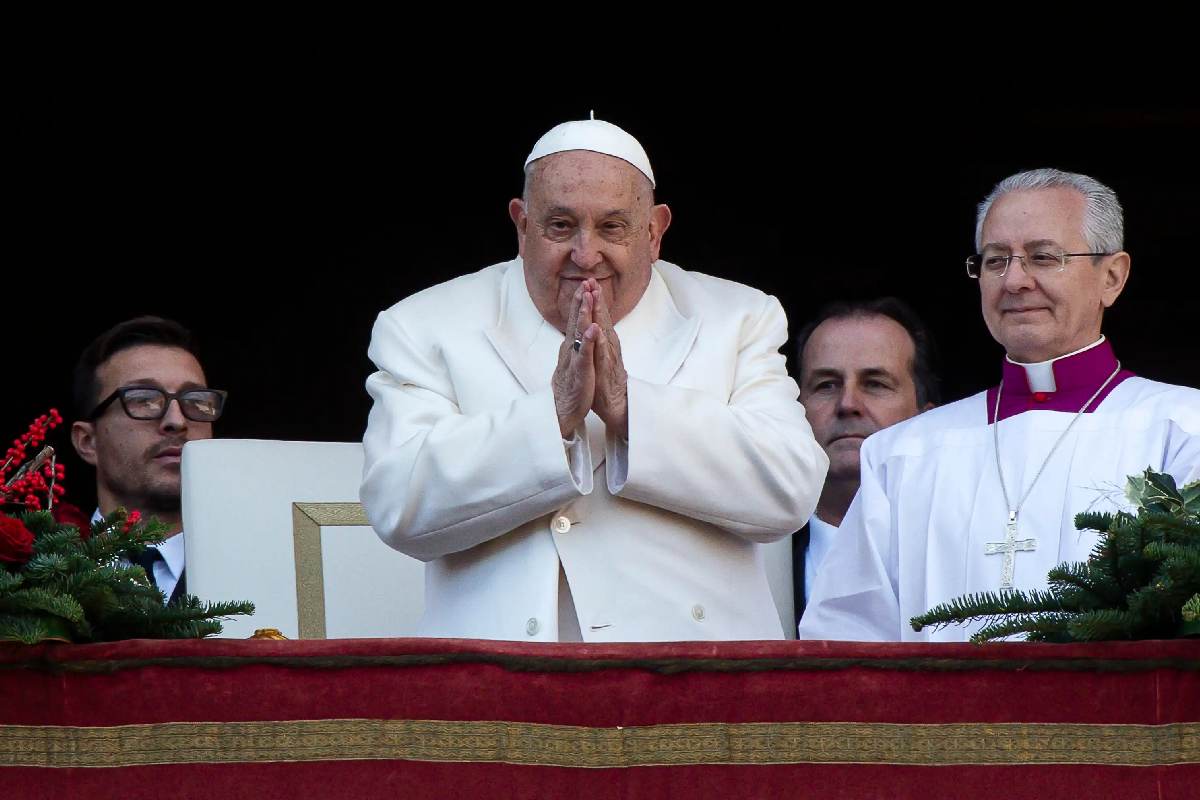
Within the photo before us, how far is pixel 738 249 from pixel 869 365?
5.82 feet

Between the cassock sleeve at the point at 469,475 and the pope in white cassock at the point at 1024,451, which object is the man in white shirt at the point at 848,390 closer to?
the pope in white cassock at the point at 1024,451

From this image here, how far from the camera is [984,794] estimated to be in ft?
8.48

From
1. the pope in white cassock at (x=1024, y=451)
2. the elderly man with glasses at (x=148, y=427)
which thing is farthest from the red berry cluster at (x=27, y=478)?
the elderly man with glasses at (x=148, y=427)

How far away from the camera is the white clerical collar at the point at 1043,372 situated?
4.29 meters

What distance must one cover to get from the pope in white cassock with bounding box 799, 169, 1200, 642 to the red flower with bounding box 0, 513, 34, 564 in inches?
70.4

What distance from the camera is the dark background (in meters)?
6.54

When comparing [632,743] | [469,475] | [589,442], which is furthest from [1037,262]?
[632,743]

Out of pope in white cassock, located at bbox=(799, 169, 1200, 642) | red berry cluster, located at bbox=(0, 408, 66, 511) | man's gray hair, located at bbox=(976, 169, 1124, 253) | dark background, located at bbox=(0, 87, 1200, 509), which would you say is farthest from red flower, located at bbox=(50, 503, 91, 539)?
dark background, located at bbox=(0, 87, 1200, 509)

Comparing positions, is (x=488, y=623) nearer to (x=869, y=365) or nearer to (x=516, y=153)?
(x=869, y=365)

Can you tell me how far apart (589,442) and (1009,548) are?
1.01 metres

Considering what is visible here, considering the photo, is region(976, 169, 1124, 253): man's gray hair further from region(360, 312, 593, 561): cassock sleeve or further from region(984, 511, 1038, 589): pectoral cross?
region(360, 312, 593, 561): cassock sleeve

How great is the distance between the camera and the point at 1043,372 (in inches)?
170

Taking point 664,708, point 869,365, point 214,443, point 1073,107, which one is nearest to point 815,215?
point 1073,107

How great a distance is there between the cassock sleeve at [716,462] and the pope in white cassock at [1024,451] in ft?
2.11
